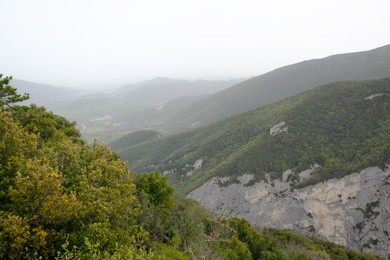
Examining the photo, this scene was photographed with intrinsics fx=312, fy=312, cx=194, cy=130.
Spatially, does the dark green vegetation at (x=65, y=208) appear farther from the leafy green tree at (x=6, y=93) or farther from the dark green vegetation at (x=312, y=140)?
the dark green vegetation at (x=312, y=140)

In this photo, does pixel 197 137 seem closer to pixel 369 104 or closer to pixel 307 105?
pixel 307 105

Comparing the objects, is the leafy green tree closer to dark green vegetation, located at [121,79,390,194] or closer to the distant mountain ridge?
the distant mountain ridge

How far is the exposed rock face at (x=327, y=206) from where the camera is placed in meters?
93.4

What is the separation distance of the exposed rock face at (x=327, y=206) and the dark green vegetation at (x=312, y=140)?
13.2 feet

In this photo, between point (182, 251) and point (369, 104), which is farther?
point (369, 104)

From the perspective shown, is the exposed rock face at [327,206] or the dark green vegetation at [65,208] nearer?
the dark green vegetation at [65,208]

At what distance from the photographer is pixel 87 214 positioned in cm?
2070

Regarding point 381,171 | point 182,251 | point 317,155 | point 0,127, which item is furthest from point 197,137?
point 0,127

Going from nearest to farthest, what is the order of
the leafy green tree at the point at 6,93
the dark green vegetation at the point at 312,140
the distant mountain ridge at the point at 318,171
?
the leafy green tree at the point at 6,93
the distant mountain ridge at the point at 318,171
the dark green vegetation at the point at 312,140

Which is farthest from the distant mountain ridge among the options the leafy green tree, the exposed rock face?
the leafy green tree

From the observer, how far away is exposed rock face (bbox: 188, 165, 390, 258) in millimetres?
93375

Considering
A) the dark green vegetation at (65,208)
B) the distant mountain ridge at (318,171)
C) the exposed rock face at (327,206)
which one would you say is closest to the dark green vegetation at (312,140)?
the distant mountain ridge at (318,171)

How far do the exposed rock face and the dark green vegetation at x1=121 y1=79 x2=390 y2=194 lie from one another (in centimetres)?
402

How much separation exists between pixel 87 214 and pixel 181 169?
146865 mm
